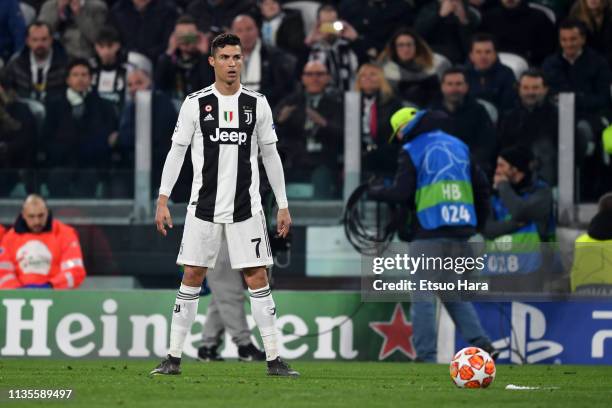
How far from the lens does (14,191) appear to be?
1349cm

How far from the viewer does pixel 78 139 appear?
13773mm

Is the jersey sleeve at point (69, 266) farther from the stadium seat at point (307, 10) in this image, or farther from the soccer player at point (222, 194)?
the soccer player at point (222, 194)

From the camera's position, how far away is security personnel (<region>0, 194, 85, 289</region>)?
13.1m

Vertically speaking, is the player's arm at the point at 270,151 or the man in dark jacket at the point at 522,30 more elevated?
the man in dark jacket at the point at 522,30

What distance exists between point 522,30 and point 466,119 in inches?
77.7

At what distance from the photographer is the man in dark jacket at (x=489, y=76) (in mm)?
13625

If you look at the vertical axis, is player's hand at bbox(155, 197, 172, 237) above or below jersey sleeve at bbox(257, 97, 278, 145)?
below

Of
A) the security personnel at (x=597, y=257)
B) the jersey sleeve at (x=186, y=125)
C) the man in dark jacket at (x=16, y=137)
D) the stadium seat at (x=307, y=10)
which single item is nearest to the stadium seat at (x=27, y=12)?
the man in dark jacket at (x=16, y=137)

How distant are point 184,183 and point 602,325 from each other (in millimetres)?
3905

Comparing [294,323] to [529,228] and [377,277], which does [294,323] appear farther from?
[529,228]

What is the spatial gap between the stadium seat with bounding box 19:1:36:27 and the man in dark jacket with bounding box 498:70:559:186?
549 centimetres

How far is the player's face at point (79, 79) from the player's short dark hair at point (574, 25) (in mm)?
4744

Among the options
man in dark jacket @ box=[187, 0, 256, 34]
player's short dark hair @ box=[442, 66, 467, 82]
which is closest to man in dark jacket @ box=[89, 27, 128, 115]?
man in dark jacket @ box=[187, 0, 256, 34]

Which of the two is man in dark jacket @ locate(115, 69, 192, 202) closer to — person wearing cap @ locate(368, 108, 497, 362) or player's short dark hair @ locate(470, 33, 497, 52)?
person wearing cap @ locate(368, 108, 497, 362)
